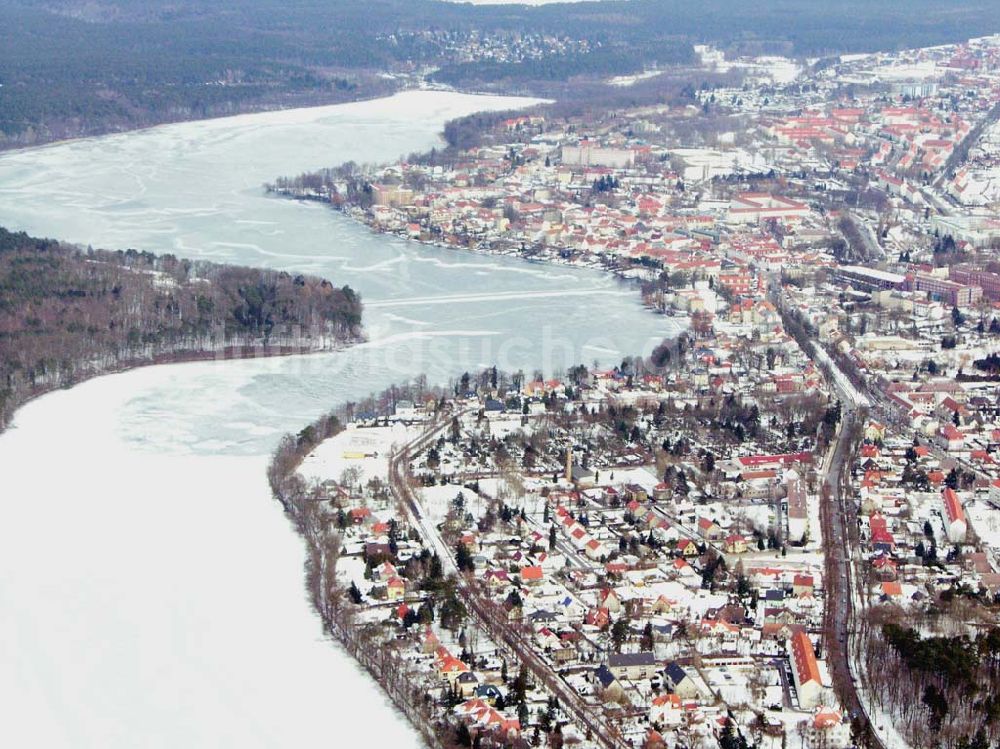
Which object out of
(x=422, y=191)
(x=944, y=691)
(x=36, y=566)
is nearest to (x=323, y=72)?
(x=422, y=191)

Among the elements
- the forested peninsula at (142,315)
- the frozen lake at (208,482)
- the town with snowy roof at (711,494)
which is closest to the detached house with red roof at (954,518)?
the town with snowy roof at (711,494)

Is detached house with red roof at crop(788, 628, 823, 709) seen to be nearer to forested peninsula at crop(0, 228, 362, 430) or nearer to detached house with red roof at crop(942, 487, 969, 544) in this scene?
detached house with red roof at crop(942, 487, 969, 544)

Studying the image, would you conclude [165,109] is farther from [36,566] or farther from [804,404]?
[36,566]

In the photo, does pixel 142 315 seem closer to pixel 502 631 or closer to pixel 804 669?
pixel 502 631

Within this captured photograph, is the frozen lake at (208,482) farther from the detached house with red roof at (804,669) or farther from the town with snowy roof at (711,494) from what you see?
the detached house with red roof at (804,669)

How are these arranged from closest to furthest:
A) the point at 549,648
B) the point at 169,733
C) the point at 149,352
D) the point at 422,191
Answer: the point at 169,733
the point at 549,648
the point at 149,352
the point at 422,191

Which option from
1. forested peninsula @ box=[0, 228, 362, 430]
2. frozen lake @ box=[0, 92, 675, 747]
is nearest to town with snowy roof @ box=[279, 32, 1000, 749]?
frozen lake @ box=[0, 92, 675, 747]

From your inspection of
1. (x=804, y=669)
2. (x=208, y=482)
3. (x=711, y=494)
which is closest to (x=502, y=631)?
(x=804, y=669)
